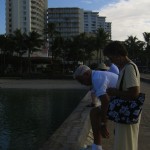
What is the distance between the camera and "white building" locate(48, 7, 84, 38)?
181m

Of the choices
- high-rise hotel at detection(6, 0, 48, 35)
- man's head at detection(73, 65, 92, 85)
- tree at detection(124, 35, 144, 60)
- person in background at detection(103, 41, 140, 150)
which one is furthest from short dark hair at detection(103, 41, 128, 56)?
high-rise hotel at detection(6, 0, 48, 35)

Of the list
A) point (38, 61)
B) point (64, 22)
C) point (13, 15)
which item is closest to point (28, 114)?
point (38, 61)

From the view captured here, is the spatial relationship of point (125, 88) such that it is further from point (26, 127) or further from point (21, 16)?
point (21, 16)

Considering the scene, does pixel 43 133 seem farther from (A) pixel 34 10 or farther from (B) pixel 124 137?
(A) pixel 34 10

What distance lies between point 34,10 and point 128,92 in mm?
174299

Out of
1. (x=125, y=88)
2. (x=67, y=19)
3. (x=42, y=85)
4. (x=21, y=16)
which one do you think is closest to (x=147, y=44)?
(x=21, y=16)

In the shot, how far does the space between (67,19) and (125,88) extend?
592ft

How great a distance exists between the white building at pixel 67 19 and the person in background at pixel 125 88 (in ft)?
576

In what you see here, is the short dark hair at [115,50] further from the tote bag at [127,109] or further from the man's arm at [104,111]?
the man's arm at [104,111]

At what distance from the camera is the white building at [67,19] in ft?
595

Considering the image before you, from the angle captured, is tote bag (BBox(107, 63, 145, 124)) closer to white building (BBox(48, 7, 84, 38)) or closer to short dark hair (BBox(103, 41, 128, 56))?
short dark hair (BBox(103, 41, 128, 56))

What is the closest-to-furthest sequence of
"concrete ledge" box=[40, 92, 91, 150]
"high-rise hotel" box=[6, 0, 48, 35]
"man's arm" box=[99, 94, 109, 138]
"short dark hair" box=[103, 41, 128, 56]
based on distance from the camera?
"short dark hair" box=[103, 41, 128, 56] → "man's arm" box=[99, 94, 109, 138] → "concrete ledge" box=[40, 92, 91, 150] → "high-rise hotel" box=[6, 0, 48, 35]

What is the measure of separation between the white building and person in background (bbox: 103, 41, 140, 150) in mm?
175524

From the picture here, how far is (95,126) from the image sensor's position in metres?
6.24
